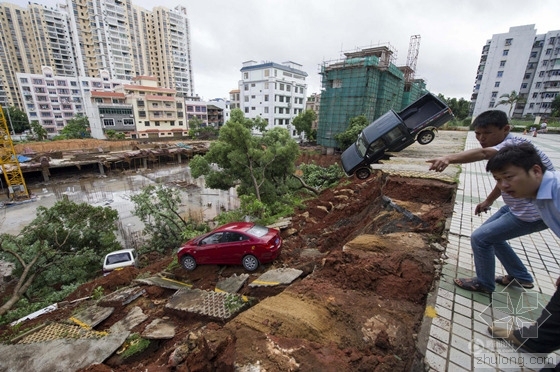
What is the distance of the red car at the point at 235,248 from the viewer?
6352 mm

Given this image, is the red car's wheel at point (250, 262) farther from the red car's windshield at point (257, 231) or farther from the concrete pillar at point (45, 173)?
the concrete pillar at point (45, 173)

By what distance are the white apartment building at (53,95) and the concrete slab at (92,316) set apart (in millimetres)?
56399

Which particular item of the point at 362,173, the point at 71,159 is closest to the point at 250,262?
the point at 362,173

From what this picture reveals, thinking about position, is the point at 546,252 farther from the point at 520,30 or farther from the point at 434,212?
the point at 520,30

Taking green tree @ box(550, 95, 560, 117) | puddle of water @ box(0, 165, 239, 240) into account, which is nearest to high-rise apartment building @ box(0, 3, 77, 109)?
puddle of water @ box(0, 165, 239, 240)

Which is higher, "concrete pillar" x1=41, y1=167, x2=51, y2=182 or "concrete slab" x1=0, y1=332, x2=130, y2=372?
"concrete slab" x1=0, y1=332, x2=130, y2=372

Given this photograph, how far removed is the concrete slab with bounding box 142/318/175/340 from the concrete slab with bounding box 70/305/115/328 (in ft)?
5.36

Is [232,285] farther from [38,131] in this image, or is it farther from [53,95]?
[53,95]

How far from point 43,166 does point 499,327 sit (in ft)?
129

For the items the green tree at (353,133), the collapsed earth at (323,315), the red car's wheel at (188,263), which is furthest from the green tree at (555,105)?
the red car's wheel at (188,263)

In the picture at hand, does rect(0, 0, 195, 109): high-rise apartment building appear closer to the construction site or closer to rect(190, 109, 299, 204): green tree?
the construction site

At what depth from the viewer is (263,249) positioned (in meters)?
6.28

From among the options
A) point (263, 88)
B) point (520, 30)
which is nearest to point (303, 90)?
point (263, 88)

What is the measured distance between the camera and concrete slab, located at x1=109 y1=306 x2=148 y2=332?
15.5ft
